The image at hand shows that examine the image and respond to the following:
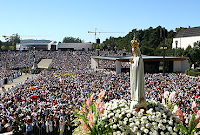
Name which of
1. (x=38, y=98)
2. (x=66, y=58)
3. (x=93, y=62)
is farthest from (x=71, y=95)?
(x=66, y=58)

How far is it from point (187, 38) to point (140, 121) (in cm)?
7471

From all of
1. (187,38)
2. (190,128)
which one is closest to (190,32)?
(187,38)

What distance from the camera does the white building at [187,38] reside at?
236ft

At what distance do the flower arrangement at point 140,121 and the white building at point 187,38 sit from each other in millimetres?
69946

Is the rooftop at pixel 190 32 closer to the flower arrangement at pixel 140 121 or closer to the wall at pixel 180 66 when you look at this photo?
the wall at pixel 180 66

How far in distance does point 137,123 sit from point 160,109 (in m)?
0.90

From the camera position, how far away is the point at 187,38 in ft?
247

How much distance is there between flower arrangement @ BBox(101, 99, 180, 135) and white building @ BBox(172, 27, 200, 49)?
2754 inches

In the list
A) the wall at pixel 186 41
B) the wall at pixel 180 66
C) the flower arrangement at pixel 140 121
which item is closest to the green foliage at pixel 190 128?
the flower arrangement at pixel 140 121

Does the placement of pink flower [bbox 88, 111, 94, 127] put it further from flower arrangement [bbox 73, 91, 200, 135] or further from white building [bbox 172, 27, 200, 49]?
white building [bbox 172, 27, 200, 49]

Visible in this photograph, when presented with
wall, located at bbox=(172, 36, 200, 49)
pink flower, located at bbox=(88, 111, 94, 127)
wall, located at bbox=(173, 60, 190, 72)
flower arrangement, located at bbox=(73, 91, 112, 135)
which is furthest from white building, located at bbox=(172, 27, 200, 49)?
pink flower, located at bbox=(88, 111, 94, 127)

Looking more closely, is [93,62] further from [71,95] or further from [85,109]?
[85,109]

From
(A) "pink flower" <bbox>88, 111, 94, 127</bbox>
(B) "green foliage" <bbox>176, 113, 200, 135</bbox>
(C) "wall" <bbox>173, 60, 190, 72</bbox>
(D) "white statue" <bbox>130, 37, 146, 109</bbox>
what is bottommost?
(C) "wall" <bbox>173, 60, 190, 72</bbox>

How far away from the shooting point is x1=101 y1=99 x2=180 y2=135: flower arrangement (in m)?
5.80
